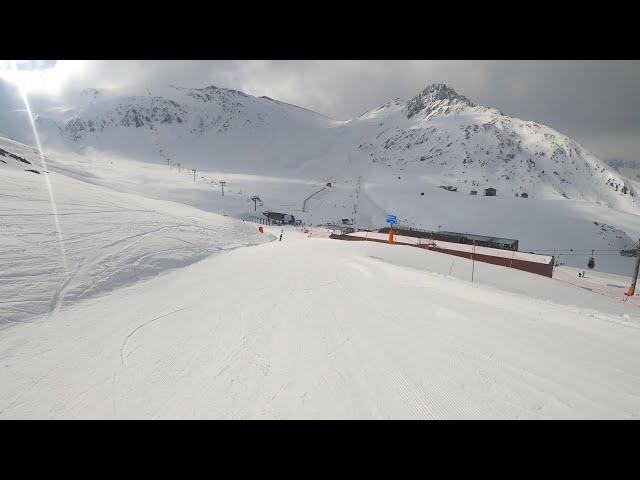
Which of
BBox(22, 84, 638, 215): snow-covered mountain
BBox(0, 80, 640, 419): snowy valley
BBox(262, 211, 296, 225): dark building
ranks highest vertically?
BBox(22, 84, 638, 215): snow-covered mountain

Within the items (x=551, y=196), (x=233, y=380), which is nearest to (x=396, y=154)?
(x=551, y=196)

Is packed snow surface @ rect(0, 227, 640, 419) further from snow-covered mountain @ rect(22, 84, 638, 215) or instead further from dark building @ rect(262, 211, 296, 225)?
snow-covered mountain @ rect(22, 84, 638, 215)

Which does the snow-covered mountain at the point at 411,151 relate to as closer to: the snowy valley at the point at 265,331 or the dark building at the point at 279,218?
the dark building at the point at 279,218

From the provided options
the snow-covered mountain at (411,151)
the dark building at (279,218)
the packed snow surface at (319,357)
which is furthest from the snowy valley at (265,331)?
the snow-covered mountain at (411,151)

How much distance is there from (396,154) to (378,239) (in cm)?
14442

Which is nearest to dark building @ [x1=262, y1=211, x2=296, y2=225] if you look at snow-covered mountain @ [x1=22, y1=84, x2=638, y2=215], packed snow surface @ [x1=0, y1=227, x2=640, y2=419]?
packed snow surface @ [x1=0, y1=227, x2=640, y2=419]

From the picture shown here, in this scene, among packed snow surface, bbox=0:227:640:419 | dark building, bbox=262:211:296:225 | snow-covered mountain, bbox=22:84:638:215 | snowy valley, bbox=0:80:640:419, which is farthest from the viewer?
snow-covered mountain, bbox=22:84:638:215

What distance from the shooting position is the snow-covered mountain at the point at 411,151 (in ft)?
448

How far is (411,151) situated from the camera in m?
160

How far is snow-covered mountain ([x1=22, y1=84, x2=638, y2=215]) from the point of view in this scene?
13662 centimetres

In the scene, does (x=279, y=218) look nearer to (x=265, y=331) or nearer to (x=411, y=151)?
(x=265, y=331)

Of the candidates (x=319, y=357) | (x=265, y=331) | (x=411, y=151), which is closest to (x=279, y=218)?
(x=265, y=331)

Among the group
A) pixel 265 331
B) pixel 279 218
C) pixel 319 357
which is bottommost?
pixel 279 218
